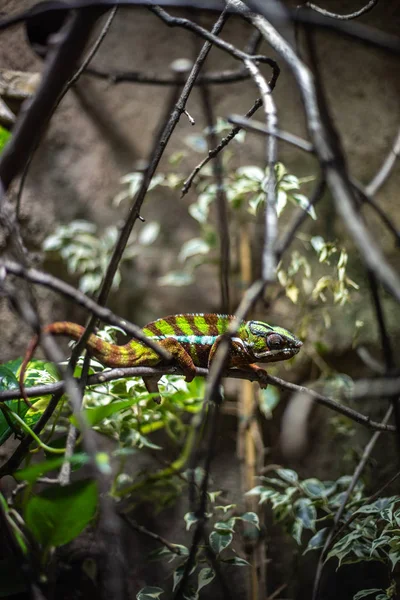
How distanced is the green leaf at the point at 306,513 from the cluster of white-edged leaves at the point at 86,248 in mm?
1356

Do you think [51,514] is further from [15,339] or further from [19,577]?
[15,339]

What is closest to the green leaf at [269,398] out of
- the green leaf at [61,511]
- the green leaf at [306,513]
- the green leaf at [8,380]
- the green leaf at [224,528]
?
the green leaf at [306,513]

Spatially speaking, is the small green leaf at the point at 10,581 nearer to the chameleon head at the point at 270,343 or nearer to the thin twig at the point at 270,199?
the chameleon head at the point at 270,343

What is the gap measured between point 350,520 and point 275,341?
65cm

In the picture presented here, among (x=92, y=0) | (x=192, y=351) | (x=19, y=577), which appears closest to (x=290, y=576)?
(x=192, y=351)

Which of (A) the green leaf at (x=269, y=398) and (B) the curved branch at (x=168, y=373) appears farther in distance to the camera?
(A) the green leaf at (x=269, y=398)

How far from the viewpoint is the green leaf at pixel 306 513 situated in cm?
198

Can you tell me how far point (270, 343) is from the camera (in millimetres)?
1995

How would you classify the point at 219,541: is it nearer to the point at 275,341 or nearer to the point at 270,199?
the point at 275,341

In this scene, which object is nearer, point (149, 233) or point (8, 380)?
point (8, 380)

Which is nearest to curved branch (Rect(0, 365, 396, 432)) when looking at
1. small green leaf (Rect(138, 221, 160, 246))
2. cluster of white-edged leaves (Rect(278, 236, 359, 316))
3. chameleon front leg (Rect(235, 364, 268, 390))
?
chameleon front leg (Rect(235, 364, 268, 390))

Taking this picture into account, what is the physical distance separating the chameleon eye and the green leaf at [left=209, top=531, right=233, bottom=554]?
2.23ft

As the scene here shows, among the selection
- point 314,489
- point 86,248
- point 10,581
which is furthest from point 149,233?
point 10,581

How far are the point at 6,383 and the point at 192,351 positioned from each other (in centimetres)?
67
